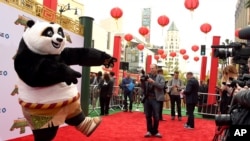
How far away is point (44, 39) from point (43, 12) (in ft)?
9.93

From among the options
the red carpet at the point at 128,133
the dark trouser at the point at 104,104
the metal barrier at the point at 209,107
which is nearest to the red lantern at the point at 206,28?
the metal barrier at the point at 209,107

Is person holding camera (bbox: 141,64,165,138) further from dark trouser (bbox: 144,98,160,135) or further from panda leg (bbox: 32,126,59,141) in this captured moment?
panda leg (bbox: 32,126,59,141)

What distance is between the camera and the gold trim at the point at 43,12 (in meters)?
5.08

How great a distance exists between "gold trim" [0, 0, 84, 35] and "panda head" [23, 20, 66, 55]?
1.79 metres

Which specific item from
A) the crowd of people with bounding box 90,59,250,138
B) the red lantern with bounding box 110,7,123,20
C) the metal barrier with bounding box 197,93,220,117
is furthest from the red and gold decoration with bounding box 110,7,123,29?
the metal barrier with bounding box 197,93,220,117

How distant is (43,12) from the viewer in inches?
233

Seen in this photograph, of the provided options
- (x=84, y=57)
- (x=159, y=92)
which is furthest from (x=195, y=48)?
(x=84, y=57)

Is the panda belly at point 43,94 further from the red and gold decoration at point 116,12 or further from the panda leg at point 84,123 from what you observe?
the red and gold decoration at point 116,12

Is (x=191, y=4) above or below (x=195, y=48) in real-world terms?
above

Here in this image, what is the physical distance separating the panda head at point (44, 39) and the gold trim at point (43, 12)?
70.5 inches

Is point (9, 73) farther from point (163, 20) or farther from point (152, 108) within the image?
point (163, 20)

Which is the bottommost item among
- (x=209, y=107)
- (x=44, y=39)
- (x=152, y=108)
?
(x=209, y=107)

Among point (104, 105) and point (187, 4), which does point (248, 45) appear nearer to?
point (187, 4)

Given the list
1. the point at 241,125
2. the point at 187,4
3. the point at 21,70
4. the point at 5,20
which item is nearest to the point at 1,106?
the point at 5,20
